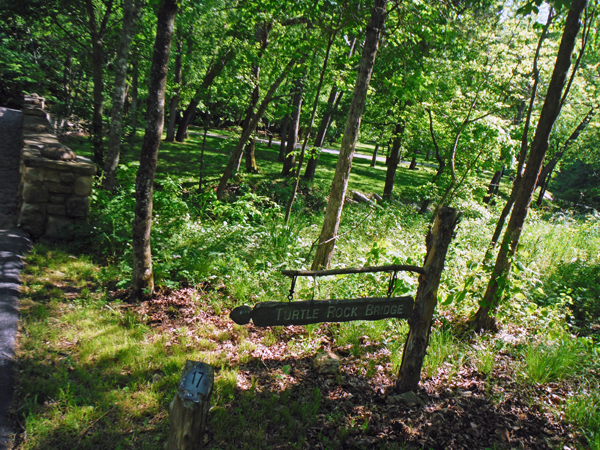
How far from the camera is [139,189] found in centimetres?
398

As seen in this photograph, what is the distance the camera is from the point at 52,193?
16.2 ft

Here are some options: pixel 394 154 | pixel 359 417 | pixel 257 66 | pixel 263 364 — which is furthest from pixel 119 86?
pixel 394 154

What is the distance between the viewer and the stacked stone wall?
4785 millimetres

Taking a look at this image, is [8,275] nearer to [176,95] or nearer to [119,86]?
[119,86]

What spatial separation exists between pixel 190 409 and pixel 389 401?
196 centimetres

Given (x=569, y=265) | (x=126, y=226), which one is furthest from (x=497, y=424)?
(x=126, y=226)

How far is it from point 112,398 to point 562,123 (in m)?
13.9

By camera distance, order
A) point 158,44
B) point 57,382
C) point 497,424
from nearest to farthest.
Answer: point 57,382 → point 497,424 → point 158,44

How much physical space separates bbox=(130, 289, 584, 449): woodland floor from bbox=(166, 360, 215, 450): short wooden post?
20.4 inches

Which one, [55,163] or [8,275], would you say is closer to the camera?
[8,275]

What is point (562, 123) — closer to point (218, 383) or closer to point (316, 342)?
point (316, 342)

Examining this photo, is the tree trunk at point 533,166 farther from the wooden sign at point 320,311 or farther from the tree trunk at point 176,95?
the tree trunk at point 176,95

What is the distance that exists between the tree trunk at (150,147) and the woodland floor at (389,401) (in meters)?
0.42

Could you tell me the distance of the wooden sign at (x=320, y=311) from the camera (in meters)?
2.75
